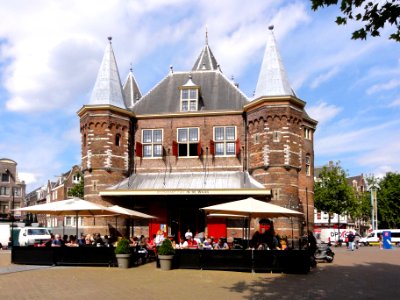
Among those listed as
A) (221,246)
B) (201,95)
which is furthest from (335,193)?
(221,246)

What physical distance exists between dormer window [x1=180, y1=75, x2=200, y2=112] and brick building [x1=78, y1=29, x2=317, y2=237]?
0.06 m

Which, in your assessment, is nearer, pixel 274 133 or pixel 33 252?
pixel 33 252

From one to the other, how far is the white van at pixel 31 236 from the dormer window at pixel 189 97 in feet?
47.5

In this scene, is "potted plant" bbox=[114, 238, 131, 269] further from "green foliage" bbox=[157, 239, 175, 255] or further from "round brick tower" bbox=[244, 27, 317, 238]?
"round brick tower" bbox=[244, 27, 317, 238]

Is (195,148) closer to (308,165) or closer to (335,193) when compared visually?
(308,165)

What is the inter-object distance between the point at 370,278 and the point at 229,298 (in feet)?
20.4

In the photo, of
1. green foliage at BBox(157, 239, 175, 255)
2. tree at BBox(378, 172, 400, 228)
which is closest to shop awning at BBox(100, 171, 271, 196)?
green foliage at BBox(157, 239, 175, 255)

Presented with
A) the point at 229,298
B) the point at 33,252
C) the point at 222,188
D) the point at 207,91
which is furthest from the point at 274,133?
the point at 229,298

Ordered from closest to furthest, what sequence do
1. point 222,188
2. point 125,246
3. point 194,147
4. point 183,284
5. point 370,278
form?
point 183,284
point 370,278
point 125,246
point 222,188
point 194,147

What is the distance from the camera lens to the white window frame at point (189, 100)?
2898cm

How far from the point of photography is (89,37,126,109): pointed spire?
92.5ft

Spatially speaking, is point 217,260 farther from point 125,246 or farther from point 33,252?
point 33,252

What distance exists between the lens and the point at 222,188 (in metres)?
25.7

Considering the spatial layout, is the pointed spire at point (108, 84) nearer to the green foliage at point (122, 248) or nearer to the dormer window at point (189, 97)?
the dormer window at point (189, 97)
